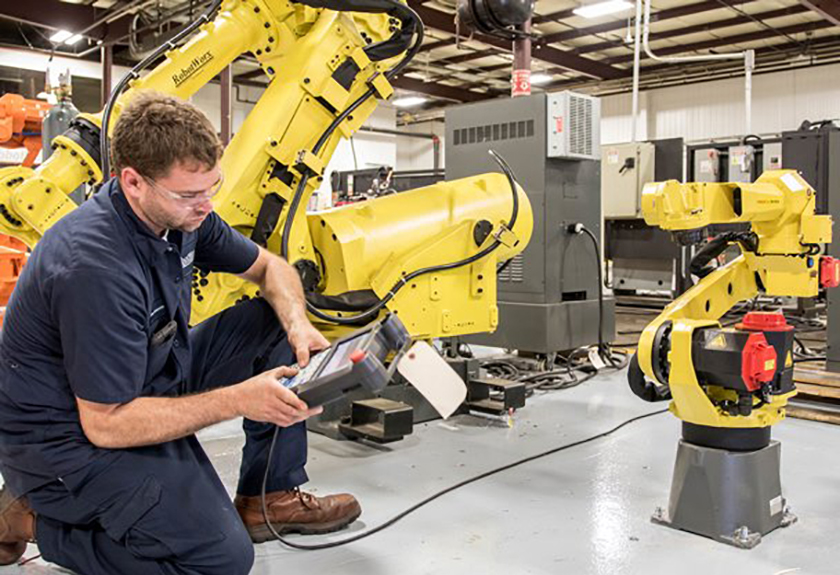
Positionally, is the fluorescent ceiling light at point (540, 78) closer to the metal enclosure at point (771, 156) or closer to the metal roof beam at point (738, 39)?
the metal roof beam at point (738, 39)

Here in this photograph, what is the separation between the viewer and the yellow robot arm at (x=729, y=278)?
2113 mm

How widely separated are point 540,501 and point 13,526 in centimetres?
157

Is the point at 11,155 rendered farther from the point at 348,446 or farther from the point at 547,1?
the point at 547,1

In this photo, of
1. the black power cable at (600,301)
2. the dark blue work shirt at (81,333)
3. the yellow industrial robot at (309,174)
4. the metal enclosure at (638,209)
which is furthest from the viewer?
the metal enclosure at (638,209)

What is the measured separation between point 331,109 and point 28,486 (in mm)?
1733

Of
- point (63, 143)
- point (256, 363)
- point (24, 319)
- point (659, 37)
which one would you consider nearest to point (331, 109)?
point (63, 143)

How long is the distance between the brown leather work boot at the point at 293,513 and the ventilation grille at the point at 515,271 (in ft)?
8.26

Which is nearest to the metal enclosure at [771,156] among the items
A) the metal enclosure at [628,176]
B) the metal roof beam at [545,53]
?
the metal enclosure at [628,176]

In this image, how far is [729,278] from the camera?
2.49m

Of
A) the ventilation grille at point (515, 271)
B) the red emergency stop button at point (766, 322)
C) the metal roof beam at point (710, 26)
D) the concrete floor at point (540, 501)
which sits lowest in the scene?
the concrete floor at point (540, 501)

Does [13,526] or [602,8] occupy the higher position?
[602,8]

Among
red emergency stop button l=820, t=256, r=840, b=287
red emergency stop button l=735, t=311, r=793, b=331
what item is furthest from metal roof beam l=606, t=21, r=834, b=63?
red emergency stop button l=735, t=311, r=793, b=331

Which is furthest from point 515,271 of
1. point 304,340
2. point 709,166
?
point 709,166

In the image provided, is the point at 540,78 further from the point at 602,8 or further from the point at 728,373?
the point at 728,373
